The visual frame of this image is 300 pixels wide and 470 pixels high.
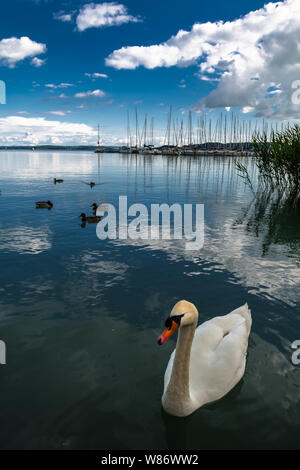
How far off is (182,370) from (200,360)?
0.98 meters

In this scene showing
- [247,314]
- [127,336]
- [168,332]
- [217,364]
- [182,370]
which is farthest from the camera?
[127,336]

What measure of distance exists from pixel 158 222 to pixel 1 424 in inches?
628

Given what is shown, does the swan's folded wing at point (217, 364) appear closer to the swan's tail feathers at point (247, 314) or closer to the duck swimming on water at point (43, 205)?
the swan's tail feathers at point (247, 314)

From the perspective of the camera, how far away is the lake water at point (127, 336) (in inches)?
207

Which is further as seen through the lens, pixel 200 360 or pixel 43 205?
pixel 43 205

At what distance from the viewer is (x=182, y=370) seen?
16.4ft

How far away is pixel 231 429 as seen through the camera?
17.5 feet

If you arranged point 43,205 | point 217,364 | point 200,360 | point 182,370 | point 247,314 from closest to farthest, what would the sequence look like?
point 182,370, point 217,364, point 200,360, point 247,314, point 43,205

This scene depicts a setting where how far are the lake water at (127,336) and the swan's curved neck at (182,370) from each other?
2.13ft

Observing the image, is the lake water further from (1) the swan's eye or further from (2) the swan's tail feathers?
(1) the swan's eye

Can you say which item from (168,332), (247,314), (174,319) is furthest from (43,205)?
(168,332)

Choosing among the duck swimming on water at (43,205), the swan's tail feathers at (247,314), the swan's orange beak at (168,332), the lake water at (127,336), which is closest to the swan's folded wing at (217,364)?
the swan's tail feathers at (247,314)

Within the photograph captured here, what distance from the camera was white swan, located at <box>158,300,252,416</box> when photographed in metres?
5.00

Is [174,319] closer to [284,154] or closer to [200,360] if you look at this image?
[200,360]
